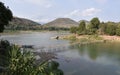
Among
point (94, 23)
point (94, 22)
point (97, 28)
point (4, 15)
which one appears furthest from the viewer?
point (97, 28)

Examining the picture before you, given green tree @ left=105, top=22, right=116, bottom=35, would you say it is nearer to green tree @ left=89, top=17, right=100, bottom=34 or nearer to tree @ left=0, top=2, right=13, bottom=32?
green tree @ left=89, top=17, right=100, bottom=34

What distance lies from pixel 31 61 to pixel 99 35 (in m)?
79.0

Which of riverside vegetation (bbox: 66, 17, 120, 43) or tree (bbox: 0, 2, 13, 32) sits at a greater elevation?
tree (bbox: 0, 2, 13, 32)

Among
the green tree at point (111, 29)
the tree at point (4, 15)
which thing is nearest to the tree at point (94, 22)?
the green tree at point (111, 29)

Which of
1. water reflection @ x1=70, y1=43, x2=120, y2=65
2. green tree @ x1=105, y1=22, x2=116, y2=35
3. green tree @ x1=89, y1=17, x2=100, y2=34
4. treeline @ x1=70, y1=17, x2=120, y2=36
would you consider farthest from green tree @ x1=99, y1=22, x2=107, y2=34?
water reflection @ x1=70, y1=43, x2=120, y2=65

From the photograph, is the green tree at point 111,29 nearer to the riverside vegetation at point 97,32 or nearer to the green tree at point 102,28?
the riverside vegetation at point 97,32

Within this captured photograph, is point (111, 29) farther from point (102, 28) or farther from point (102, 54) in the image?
point (102, 54)

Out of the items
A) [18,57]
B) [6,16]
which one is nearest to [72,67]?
[6,16]

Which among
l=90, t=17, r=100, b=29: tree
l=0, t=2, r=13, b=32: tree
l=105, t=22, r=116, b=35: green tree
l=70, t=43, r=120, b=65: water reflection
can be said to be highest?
l=0, t=2, r=13, b=32: tree

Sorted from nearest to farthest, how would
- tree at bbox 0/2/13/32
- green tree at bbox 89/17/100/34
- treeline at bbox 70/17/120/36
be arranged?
1. tree at bbox 0/2/13/32
2. treeline at bbox 70/17/120/36
3. green tree at bbox 89/17/100/34

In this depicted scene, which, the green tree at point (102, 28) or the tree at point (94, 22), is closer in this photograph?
the green tree at point (102, 28)

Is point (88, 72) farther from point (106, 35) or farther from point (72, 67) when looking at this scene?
point (106, 35)

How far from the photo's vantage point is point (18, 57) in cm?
1717

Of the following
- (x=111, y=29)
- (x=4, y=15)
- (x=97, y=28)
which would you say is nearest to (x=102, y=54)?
→ (x=4, y=15)
